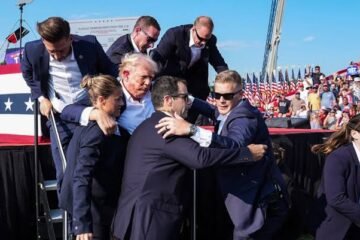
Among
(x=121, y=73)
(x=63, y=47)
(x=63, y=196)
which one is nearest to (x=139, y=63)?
(x=121, y=73)

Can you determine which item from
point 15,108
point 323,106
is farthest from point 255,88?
point 15,108

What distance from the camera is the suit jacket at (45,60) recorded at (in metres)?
3.65

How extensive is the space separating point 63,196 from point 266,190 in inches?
49.8

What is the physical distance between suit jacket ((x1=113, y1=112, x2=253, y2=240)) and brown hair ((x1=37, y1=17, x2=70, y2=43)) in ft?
3.21

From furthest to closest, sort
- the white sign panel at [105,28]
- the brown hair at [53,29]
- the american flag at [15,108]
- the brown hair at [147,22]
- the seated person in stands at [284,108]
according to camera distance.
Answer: the seated person in stands at [284,108], the white sign panel at [105,28], the american flag at [15,108], the brown hair at [147,22], the brown hair at [53,29]

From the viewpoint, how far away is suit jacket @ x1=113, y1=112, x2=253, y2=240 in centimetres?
266

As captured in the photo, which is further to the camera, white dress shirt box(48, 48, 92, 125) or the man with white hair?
the man with white hair

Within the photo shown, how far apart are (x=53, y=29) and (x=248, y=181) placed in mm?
1589

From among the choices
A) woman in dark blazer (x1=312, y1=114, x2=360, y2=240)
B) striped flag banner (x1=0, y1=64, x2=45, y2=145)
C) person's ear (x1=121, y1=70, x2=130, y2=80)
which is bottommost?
woman in dark blazer (x1=312, y1=114, x2=360, y2=240)

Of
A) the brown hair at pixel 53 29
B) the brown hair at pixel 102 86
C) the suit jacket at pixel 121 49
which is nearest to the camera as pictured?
the brown hair at pixel 102 86

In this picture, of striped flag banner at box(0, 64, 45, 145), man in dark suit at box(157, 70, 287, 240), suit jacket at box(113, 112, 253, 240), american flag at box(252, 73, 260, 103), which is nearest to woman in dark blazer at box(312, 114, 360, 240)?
man in dark suit at box(157, 70, 287, 240)

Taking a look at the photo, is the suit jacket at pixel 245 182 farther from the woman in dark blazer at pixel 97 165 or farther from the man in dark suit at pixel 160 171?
the woman in dark blazer at pixel 97 165

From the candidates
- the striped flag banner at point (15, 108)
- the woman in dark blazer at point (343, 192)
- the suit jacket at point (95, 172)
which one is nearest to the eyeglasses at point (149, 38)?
the striped flag banner at point (15, 108)

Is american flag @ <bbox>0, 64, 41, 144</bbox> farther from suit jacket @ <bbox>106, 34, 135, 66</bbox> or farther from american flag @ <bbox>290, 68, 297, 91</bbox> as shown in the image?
american flag @ <bbox>290, 68, 297, 91</bbox>
